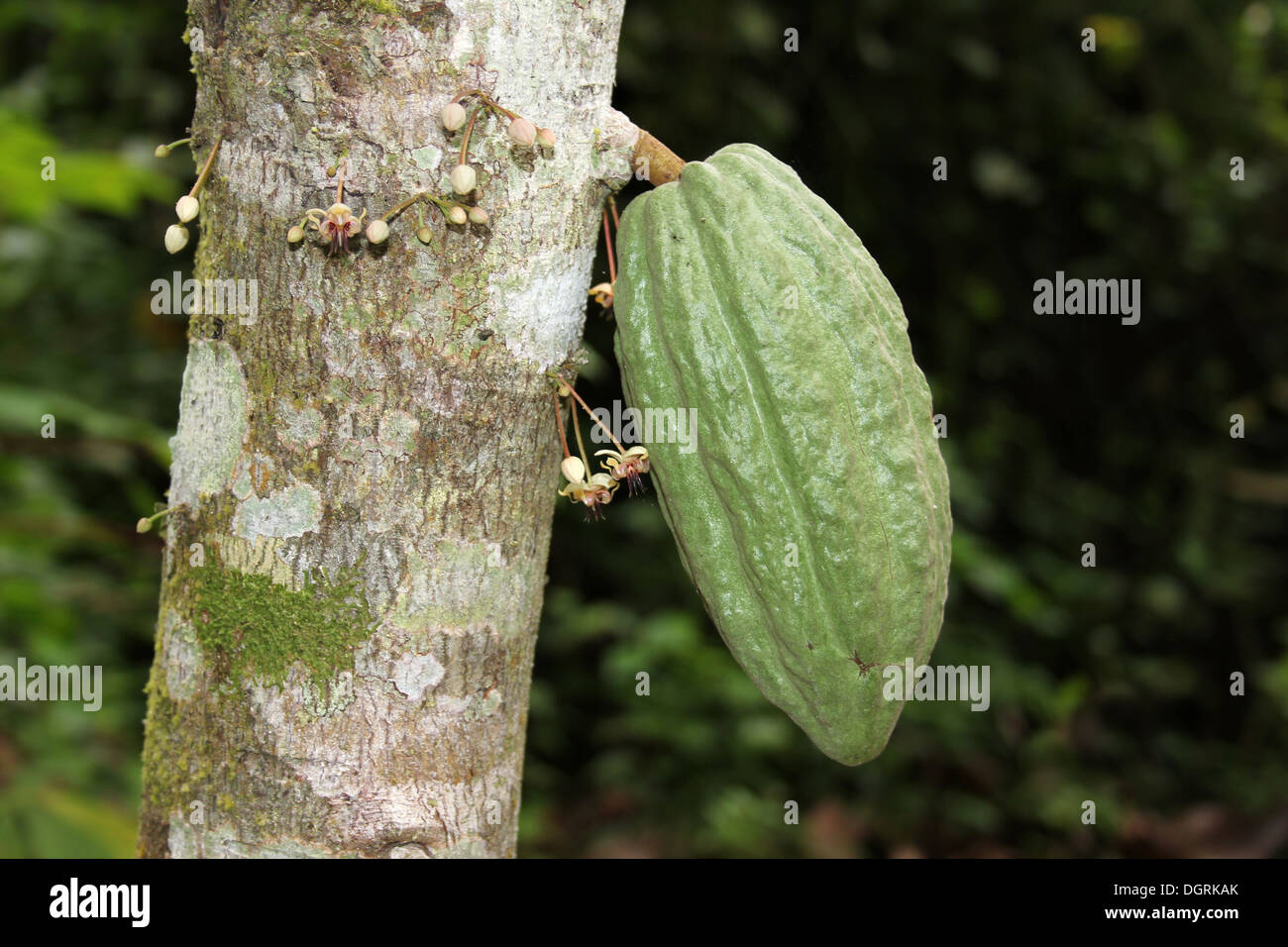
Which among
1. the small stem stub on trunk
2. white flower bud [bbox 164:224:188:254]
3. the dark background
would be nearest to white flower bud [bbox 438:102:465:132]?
the small stem stub on trunk

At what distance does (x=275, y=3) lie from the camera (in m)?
0.94

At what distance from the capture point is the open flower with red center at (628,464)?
1110 millimetres

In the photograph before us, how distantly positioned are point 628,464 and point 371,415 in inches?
10.9

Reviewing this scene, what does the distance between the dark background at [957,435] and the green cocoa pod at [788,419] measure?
177 cm

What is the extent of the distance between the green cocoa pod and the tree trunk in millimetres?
102

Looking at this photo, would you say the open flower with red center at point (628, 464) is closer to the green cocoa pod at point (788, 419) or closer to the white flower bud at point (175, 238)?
the green cocoa pod at point (788, 419)

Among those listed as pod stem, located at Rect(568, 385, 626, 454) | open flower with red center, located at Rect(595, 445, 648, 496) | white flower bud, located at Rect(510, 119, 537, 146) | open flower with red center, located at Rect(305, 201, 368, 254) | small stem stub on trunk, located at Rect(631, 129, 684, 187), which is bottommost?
open flower with red center, located at Rect(595, 445, 648, 496)

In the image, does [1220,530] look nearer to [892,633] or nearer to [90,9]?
[892,633]

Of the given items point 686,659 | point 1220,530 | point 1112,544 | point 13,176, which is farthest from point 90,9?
point 1220,530

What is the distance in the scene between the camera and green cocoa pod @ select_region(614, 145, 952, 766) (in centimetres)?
107

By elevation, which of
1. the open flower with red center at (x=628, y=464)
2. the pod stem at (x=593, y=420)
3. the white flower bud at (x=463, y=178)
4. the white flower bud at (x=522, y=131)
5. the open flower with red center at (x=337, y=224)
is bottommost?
the open flower with red center at (x=628, y=464)

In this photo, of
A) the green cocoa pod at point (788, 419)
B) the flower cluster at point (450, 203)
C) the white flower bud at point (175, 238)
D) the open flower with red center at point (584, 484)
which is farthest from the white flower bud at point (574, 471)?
the white flower bud at point (175, 238)

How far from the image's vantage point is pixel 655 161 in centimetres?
112

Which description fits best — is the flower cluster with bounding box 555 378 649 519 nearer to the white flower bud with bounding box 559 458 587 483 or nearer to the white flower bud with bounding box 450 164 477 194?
the white flower bud with bounding box 559 458 587 483
